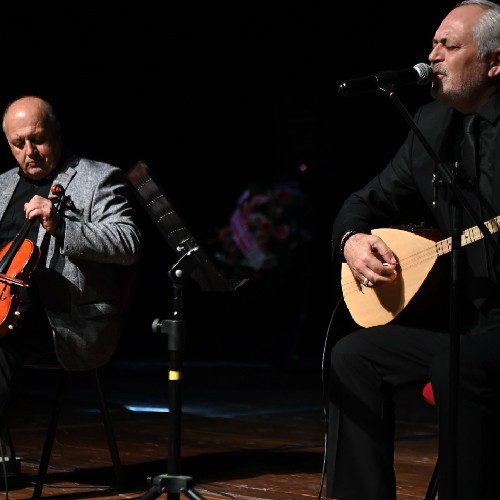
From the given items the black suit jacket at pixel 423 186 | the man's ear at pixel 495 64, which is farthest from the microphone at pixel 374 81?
the man's ear at pixel 495 64

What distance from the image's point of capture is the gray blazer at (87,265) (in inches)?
120

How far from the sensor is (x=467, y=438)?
Result: 2.28 metres

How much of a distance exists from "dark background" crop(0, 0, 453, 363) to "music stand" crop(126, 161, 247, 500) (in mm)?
4430

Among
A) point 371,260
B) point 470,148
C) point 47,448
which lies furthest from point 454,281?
point 47,448

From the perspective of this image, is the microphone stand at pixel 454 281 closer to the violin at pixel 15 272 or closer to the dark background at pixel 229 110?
the violin at pixel 15 272

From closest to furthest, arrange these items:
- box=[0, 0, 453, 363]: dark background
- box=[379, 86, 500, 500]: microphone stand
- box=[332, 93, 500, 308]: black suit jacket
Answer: box=[379, 86, 500, 500]: microphone stand < box=[332, 93, 500, 308]: black suit jacket < box=[0, 0, 453, 363]: dark background

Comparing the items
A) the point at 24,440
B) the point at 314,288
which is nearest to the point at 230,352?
the point at 314,288

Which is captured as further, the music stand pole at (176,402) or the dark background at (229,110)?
the dark background at (229,110)

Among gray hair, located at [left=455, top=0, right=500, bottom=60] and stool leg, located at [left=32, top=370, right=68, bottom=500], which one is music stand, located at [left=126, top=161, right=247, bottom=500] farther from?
gray hair, located at [left=455, top=0, right=500, bottom=60]

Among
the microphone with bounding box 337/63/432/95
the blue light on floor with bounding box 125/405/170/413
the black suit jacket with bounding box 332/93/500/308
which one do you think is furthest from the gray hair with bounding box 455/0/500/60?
the blue light on floor with bounding box 125/405/170/413

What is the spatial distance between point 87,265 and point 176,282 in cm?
78

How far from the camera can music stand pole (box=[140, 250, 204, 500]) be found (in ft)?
7.96

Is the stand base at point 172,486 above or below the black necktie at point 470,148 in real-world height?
below

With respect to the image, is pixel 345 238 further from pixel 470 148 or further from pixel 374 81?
pixel 374 81
